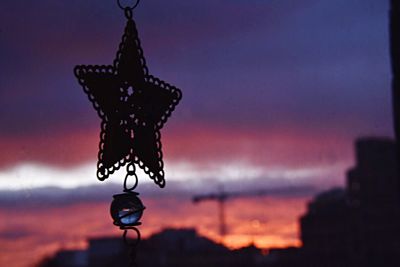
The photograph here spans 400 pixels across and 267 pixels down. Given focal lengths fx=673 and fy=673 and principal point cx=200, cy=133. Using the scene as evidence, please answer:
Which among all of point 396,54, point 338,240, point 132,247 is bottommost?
point 132,247

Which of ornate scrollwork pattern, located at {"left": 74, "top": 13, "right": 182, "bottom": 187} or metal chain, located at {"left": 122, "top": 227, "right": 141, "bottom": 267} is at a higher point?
ornate scrollwork pattern, located at {"left": 74, "top": 13, "right": 182, "bottom": 187}

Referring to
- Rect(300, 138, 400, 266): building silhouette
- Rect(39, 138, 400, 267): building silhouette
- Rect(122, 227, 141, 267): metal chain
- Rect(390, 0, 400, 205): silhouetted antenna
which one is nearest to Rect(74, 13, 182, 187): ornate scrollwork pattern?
Rect(122, 227, 141, 267): metal chain

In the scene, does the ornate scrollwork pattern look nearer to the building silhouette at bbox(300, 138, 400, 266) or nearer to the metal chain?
the metal chain

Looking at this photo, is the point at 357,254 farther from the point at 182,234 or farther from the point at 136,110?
the point at 136,110

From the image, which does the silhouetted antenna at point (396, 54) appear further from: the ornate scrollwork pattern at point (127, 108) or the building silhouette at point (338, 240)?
the building silhouette at point (338, 240)

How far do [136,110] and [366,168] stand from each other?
36.0m

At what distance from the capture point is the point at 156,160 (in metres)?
2.18

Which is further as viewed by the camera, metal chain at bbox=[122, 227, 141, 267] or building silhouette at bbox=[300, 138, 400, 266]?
building silhouette at bbox=[300, 138, 400, 266]

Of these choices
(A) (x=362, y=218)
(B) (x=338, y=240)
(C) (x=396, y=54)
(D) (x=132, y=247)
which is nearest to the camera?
(D) (x=132, y=247)

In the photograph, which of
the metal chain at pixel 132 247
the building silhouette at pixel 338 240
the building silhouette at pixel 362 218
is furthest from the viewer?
the building silhouette at pixel 362 218

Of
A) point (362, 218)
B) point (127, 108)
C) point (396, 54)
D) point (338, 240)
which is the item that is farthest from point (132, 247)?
point (338, 240)

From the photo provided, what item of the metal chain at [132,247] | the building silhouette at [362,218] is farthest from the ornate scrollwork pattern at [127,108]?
the building silhouette at [362,218]

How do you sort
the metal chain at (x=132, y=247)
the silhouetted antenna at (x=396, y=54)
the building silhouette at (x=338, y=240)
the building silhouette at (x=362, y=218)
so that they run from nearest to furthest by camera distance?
1. the metal chain at (x=132, y=247)
2. the silhouetted antenna at (x=396, y=54)
3. the building silhouette at (x=338, y=240)
4. the building silhouette at (x=362, y=218)

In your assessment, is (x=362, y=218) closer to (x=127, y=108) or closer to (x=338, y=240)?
(x=338, y=240)
